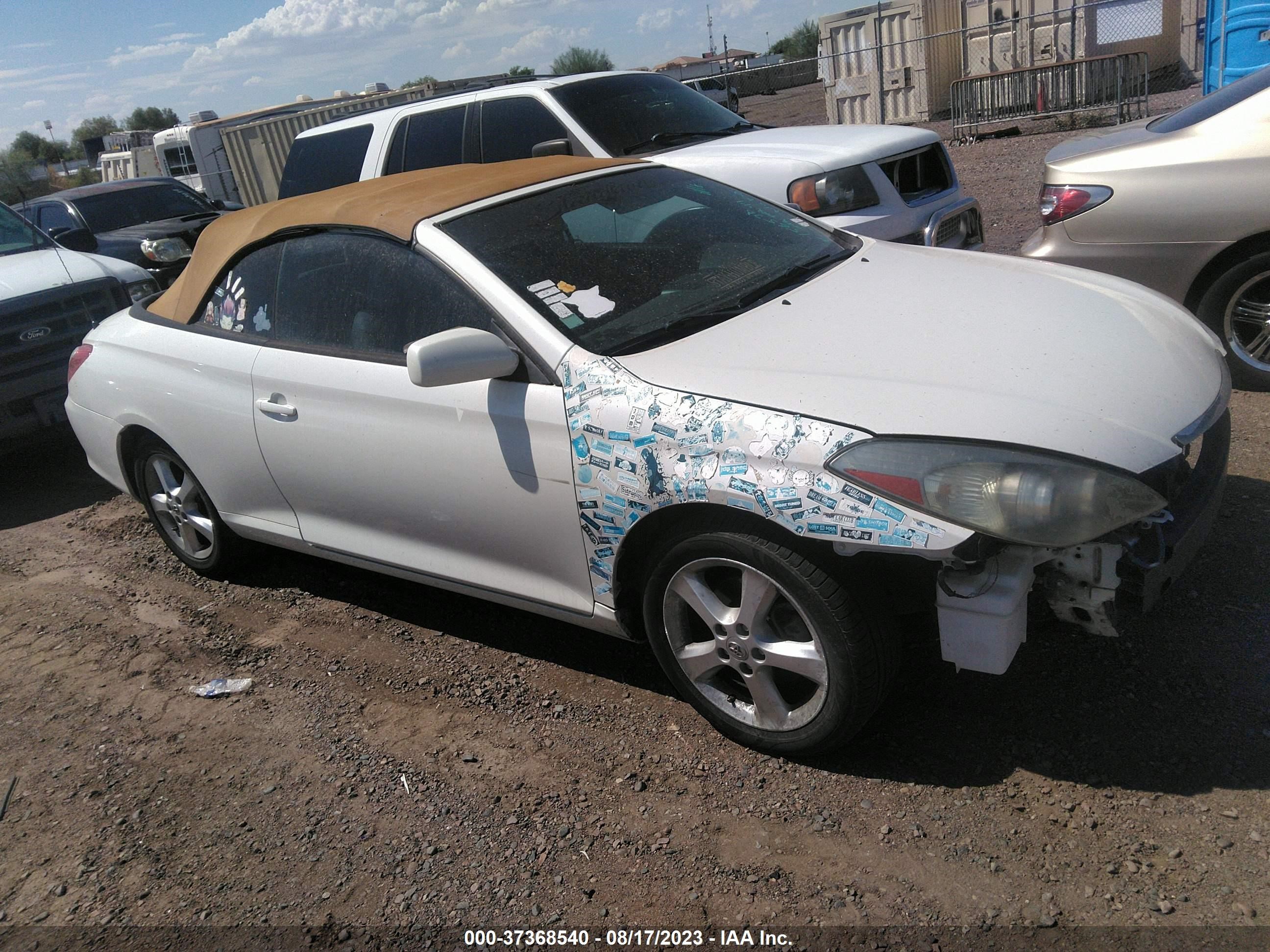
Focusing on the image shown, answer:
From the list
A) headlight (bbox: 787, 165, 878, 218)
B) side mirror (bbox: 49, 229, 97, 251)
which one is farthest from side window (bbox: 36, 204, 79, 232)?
headlight (bbox: 787, 165, 878, 218)

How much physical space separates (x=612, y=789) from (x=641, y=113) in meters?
5.62

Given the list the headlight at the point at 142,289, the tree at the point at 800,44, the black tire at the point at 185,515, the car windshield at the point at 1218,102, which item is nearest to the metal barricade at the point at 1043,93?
the car windshield at the point at 1218,102

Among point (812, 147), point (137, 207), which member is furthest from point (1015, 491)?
point (137, 207)

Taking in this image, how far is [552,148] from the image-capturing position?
658cm

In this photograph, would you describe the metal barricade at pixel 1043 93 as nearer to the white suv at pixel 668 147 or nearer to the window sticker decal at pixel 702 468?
the white suv at pixel 668 147

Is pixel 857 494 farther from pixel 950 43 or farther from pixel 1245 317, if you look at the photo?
pixel 950 43

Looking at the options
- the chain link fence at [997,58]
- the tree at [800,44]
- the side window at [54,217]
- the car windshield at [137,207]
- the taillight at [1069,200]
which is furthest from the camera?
the tree at [800,44]

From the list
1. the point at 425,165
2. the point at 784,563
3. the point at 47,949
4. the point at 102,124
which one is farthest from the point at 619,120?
the point at 102,124

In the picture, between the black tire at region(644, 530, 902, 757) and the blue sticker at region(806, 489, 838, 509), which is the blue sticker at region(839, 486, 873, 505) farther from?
the black tire at region(644, 530, 902, 757)

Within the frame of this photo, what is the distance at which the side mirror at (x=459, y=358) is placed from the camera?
291 cm

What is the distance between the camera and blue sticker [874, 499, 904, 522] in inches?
96.0

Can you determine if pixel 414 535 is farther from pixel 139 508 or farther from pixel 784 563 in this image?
pixel 139 508

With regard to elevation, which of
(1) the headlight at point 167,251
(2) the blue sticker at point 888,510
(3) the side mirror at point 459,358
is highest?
(1) the headlight at point 167,251

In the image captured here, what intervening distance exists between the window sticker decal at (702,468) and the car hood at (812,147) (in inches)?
145
